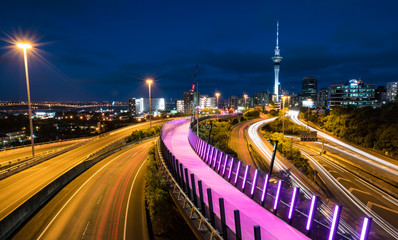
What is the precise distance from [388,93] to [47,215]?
246 metres

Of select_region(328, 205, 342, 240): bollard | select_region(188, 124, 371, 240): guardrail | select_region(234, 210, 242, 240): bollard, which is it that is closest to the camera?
select_region(328, 205, 342, 240): bollard

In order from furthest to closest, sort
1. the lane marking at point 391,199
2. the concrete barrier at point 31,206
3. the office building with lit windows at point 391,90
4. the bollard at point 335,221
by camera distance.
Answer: the office building with lit windows at point 391,90, the lane marking at point 391,199, the concrete barrier at point 31,206, the bollard at point 335,221

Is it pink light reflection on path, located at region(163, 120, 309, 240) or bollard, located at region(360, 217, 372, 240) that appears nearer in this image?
bollard, located at region(360, 217, 372, 240)

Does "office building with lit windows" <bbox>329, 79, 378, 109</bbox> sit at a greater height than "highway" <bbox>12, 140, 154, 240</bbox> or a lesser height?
greater

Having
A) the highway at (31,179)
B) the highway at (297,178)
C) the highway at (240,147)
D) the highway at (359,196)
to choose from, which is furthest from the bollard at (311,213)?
the highway at (240,147)

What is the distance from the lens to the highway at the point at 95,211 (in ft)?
41.5

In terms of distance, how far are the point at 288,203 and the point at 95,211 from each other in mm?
14039

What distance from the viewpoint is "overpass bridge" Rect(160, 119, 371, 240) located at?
6.02m

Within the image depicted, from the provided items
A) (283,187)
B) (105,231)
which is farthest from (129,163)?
(283,187)

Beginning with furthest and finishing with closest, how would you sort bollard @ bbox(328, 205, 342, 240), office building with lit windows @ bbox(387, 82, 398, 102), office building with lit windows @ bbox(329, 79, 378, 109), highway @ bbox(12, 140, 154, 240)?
office building with lit windows @ bbox(387, 82, 398, 102)
office building with lit windows @ bbox(329, 79, 378, 109)
highway @ bbox(12, 140, 154, 240)
bollard @ bbox(328, 205, 342, 240)

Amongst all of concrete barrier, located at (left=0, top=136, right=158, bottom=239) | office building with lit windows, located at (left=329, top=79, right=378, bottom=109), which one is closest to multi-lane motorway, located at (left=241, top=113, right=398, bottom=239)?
concrete barrier, located at (left=0, top=136, right=158, bottom=239)

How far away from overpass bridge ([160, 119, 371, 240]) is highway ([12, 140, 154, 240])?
5.25 meters

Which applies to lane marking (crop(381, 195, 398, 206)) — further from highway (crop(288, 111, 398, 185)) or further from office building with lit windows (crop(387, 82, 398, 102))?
office building with lit windows (crop(387, 82, 398, 102))

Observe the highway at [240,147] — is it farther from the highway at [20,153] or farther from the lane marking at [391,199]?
the highway at [20,153]
